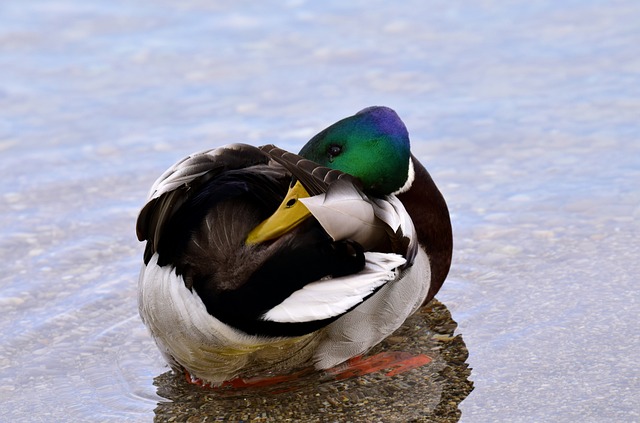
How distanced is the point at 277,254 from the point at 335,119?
2.79 m

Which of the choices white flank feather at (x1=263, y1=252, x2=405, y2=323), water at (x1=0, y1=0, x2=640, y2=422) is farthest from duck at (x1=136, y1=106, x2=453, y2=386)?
water at (x1=0, y1=0, x2=640, y2=422)

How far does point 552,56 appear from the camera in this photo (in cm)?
640

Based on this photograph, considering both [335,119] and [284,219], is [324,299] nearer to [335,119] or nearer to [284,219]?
[284,219]

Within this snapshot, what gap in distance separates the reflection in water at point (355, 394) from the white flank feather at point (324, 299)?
0.48 m

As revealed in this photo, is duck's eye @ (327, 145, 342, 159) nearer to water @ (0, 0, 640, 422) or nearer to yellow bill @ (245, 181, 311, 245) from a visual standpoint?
yellow bill @ (245, 181, 311, 245)

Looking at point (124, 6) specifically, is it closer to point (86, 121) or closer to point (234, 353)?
point (86, 121)

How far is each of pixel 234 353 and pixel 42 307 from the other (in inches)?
44.1

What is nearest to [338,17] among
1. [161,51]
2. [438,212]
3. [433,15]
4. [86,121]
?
[433,15]

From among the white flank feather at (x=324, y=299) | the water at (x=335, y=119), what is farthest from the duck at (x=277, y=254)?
the water at (x=335, y=119)

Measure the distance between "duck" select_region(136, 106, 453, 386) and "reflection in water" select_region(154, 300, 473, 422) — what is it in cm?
7

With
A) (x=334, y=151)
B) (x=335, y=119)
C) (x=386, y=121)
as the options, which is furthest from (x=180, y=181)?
(x=335, y=119)

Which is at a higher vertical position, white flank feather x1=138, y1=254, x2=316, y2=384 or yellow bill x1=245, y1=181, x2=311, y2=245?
yellow bill x1=245, y1=181, x2=311, y2=245

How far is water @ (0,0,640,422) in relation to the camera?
11.9 ft

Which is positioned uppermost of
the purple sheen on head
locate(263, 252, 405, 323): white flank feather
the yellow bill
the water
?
the purple sheen on head
